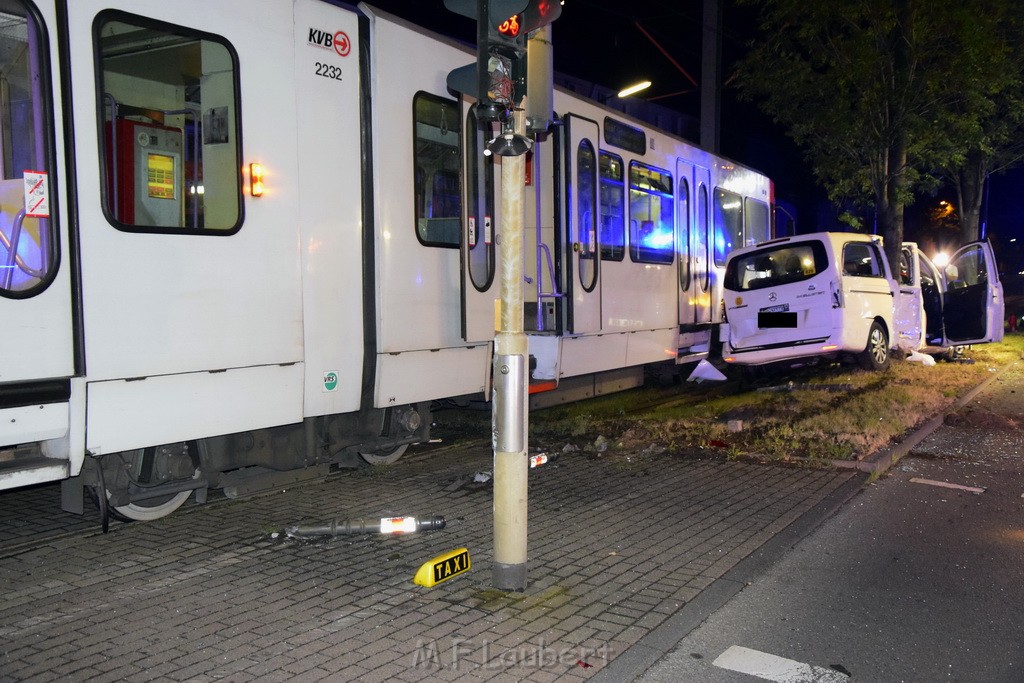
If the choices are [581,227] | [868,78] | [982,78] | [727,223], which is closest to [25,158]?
[581,227]

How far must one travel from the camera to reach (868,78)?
15.1 metres

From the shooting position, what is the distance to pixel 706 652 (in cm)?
405

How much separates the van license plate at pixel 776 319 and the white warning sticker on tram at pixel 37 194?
9587 millimetres

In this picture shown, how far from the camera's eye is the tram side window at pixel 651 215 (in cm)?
1052

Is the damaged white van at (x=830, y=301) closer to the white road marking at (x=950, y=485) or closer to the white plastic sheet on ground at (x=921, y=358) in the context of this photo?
the white plastic sheet on ground at (x=921, y=358)

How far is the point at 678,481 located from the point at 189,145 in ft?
15.0

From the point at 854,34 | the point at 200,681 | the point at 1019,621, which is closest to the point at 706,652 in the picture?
the point at 1019,621

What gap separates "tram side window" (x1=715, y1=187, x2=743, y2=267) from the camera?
1312 centimetres

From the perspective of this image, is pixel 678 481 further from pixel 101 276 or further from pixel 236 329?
pixel 101 276

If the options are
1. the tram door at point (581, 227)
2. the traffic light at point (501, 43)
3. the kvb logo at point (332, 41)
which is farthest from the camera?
the tram door at point (581, 227)

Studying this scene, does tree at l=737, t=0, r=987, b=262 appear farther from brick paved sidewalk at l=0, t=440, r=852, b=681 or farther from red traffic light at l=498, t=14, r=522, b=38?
red traffic light at l=498, t=14, r=522, b=38

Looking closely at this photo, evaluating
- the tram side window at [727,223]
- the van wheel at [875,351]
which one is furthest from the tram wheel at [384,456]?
the van wheel at [875,351]

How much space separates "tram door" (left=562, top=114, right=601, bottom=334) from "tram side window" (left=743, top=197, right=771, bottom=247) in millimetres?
5336

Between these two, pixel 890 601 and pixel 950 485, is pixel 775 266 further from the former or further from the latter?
pixel 890 601
